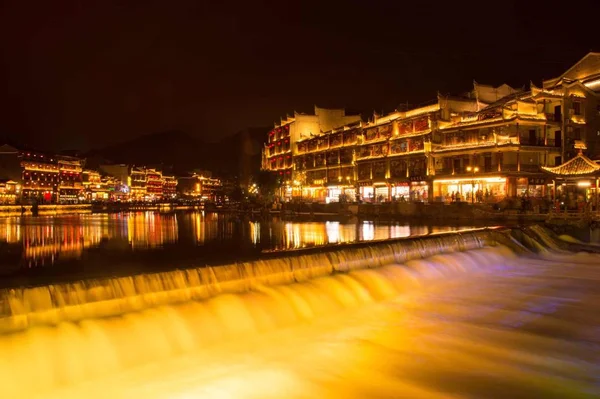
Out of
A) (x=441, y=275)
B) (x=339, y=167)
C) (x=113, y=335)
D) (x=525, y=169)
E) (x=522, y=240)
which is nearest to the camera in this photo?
(x=113, y=335)

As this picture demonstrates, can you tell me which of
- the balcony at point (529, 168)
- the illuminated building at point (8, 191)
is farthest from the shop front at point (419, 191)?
the illuminated building at point (8, 191)

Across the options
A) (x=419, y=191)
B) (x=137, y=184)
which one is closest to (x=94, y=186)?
(x=137, y=184)

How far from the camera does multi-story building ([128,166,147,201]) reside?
148 meters

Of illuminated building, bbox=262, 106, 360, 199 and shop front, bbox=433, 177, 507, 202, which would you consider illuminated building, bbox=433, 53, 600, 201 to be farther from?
illuminated building, bbox=262, 106, 360, 199

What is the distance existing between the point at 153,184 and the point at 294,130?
303 ft

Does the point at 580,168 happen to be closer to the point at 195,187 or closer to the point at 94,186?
the point at 94,186

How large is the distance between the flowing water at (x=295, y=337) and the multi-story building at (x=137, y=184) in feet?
471

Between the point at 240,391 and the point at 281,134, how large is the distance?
80.0 m

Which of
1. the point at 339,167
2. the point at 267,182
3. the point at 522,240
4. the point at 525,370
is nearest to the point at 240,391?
the point at 525,370

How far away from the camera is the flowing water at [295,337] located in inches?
288

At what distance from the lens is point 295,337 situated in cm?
967

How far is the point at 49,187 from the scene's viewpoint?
365 ft

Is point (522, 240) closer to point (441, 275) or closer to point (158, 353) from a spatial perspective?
point (441, 275)

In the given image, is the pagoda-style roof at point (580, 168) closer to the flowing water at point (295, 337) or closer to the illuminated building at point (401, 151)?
the flowing water at point (295, 337)
